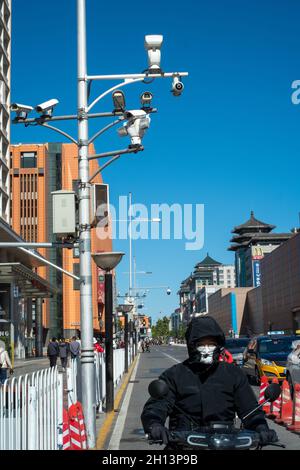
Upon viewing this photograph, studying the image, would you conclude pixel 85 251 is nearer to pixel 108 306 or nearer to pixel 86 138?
pixel 86 138

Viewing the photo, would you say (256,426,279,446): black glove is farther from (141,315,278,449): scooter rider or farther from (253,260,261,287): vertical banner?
(253,260,261,287): vertical banner

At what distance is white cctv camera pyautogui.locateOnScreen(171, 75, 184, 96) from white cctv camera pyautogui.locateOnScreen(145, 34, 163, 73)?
388 mm

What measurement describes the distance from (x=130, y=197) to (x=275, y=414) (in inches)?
1710

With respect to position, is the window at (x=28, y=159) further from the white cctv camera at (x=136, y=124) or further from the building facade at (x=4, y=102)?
the white cctv camera at (x=136, y=124)

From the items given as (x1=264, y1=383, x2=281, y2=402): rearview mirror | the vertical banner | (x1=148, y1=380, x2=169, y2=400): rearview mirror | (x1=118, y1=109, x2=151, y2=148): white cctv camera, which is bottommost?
(x1=264, y1=383, x2=281, y2=402): rearview mirror

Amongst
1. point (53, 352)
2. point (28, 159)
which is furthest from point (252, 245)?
point (53, 352)

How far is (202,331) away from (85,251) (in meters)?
7.32

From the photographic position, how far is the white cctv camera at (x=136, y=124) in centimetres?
1305

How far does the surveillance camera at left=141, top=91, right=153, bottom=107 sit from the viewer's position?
1335cm

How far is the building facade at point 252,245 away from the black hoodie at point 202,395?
477 ft

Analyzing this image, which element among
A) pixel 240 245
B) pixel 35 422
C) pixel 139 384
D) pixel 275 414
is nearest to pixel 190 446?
pixel 35 422

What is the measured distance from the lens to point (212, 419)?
493 centimetres

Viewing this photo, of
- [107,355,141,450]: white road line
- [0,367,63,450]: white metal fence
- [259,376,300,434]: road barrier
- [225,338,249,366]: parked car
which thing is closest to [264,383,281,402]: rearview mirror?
[0,367,63,450]: white metal fence

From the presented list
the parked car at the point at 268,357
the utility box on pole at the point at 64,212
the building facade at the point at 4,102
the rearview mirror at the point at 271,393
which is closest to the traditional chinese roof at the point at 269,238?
the building facade at the point at 4,102
